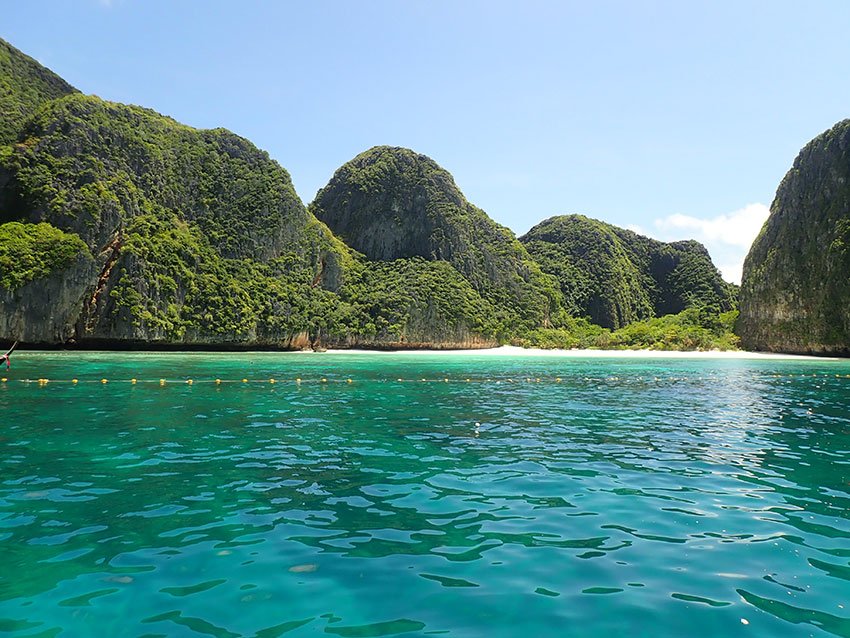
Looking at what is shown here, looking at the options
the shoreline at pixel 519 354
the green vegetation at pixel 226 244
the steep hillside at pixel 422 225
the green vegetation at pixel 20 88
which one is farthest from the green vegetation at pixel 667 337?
the green vegetation at pixel 20 88

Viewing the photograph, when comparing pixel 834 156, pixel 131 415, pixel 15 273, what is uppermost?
pixel 834 156

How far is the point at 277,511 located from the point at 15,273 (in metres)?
93.5

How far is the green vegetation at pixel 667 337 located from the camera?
4577 inches

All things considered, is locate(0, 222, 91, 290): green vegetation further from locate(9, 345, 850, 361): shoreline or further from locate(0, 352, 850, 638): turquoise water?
locate(0, 352, 850, 638): turquoise water

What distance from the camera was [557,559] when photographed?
7.35 meters

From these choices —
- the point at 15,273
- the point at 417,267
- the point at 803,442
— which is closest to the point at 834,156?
the point at 417,267

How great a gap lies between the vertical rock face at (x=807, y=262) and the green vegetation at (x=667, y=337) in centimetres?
760

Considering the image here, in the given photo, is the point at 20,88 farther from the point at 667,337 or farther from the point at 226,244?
the point at 667,337

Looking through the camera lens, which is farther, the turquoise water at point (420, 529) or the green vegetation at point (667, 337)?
the green vegetation at point (667, 337)

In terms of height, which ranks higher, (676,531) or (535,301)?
(535,301)

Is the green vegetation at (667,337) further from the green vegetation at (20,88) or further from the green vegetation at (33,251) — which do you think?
the green vegetation at (20,88)

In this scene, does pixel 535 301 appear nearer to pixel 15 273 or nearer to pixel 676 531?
pixel 15 273

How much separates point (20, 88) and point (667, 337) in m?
149

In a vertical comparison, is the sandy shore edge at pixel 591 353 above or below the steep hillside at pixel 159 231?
below
